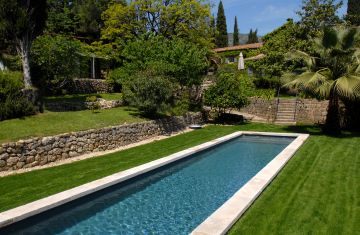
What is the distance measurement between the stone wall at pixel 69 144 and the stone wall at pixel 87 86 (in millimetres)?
10467

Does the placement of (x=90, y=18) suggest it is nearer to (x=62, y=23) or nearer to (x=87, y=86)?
(x=62, y=23)

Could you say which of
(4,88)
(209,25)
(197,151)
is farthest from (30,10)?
(209,25)

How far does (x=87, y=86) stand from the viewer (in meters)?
27.8

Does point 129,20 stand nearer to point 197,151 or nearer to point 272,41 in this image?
point 272,41

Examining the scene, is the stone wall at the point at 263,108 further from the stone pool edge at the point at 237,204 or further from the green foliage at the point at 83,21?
the green foliage at the point at 83,21

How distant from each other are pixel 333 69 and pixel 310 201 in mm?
12198

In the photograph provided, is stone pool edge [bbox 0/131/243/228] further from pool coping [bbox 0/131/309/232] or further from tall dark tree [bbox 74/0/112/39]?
tall dark tree [bbox 74/0/112/39]

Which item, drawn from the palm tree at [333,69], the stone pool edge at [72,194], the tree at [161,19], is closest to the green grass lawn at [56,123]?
the stone pool edge at [72,194]

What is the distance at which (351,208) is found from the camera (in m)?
7.80

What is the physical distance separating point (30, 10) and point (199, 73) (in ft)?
41.0

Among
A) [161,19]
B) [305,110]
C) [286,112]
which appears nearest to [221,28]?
[161,19]

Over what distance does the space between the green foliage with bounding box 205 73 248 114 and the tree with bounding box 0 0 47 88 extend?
41.1ft

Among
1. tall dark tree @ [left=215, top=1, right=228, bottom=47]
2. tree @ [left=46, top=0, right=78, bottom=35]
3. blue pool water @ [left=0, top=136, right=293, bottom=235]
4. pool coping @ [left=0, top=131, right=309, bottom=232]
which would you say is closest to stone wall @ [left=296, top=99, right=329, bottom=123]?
blue pool water @ [left=0, top=136, right=293, bottom=235]

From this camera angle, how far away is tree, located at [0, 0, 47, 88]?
575 inches
